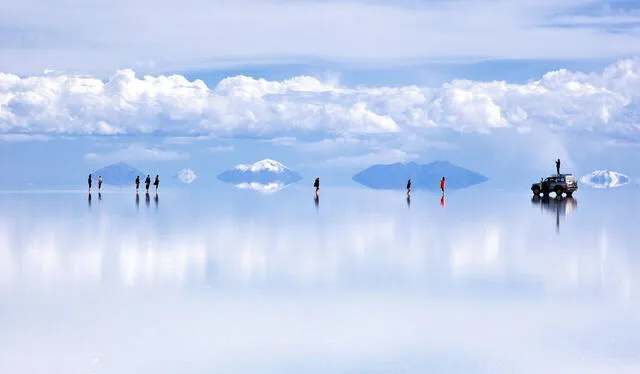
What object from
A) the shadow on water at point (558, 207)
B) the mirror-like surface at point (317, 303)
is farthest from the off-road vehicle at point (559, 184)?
the mirror-like surface at point (317, 303)

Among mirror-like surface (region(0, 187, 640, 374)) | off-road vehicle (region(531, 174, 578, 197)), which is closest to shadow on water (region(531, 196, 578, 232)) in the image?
mirror-like surface (region(0, 187, 640, 374))

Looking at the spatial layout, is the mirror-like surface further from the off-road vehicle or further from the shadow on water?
the off-road vehicle

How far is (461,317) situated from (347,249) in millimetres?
13654

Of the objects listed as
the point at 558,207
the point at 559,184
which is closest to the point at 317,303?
the point at 558,207

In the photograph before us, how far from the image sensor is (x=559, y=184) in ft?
317

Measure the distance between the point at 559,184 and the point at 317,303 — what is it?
3139 inches

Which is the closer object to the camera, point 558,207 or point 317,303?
point 317,303

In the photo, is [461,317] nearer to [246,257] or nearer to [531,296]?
[531,296]

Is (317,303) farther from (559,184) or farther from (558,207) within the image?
(559,184)

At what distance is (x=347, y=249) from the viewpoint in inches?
1272

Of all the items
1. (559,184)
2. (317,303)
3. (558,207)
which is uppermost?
(559,184)

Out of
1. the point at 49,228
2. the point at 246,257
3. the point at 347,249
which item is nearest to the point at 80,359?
the point at 246,257

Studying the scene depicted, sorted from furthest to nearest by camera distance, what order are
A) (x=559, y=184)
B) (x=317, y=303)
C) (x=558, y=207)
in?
(x=559, y=184) < (x=558, y=207) < (x=317, y=303)

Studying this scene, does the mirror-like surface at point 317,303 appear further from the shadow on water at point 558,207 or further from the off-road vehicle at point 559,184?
the off-road vehicle at point 559,184
